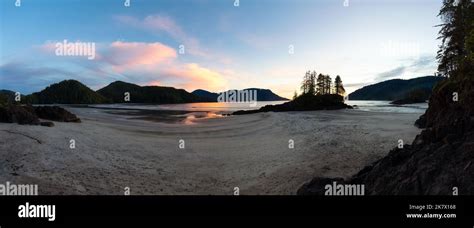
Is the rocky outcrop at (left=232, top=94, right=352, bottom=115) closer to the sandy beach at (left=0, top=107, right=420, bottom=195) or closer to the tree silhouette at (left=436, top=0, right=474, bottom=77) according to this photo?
the tree silhouette at (left=436, top=0, right=474, bottom=77)

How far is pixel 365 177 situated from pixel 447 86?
49.8 feet

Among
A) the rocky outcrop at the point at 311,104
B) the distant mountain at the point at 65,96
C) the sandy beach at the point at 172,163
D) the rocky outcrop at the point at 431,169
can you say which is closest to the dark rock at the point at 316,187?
the rocky outcrop at the point at 431,169

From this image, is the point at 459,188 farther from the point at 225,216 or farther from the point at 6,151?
the point at 6,151

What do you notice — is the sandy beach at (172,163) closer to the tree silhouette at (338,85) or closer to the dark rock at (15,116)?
the dark rock at (15,116)

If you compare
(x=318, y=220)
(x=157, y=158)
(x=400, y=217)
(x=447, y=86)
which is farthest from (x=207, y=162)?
(x=447, y=86)

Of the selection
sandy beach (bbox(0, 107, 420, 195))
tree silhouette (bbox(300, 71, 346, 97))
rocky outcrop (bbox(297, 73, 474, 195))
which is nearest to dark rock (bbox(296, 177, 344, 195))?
rocky outcrop (bbox(297, 73, 474, 195))

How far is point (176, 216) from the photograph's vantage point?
693cm

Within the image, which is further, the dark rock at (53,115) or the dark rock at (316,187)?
the dark rock at (53,115)

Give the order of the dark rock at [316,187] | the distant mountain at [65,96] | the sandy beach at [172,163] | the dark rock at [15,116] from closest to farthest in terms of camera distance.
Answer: the dark rock at [316,187]
the sandy beach at [172,163]
the dark rock at [15,116]
the distant mountain at [65,96]

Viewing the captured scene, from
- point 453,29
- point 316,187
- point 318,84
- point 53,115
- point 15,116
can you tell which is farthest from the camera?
point 318,84

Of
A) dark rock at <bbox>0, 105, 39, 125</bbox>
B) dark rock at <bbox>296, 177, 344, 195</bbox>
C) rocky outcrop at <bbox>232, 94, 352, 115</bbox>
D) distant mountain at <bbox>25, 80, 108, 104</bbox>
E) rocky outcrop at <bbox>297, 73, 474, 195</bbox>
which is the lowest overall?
dark rock at <bbox>296, 177, 344, 195</bbox>

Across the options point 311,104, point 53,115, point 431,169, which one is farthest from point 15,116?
point 311,104

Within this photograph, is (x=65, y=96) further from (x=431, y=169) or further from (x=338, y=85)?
(x=431, y=169)

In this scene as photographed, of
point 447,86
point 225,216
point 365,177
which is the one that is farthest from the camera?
point 447,86
